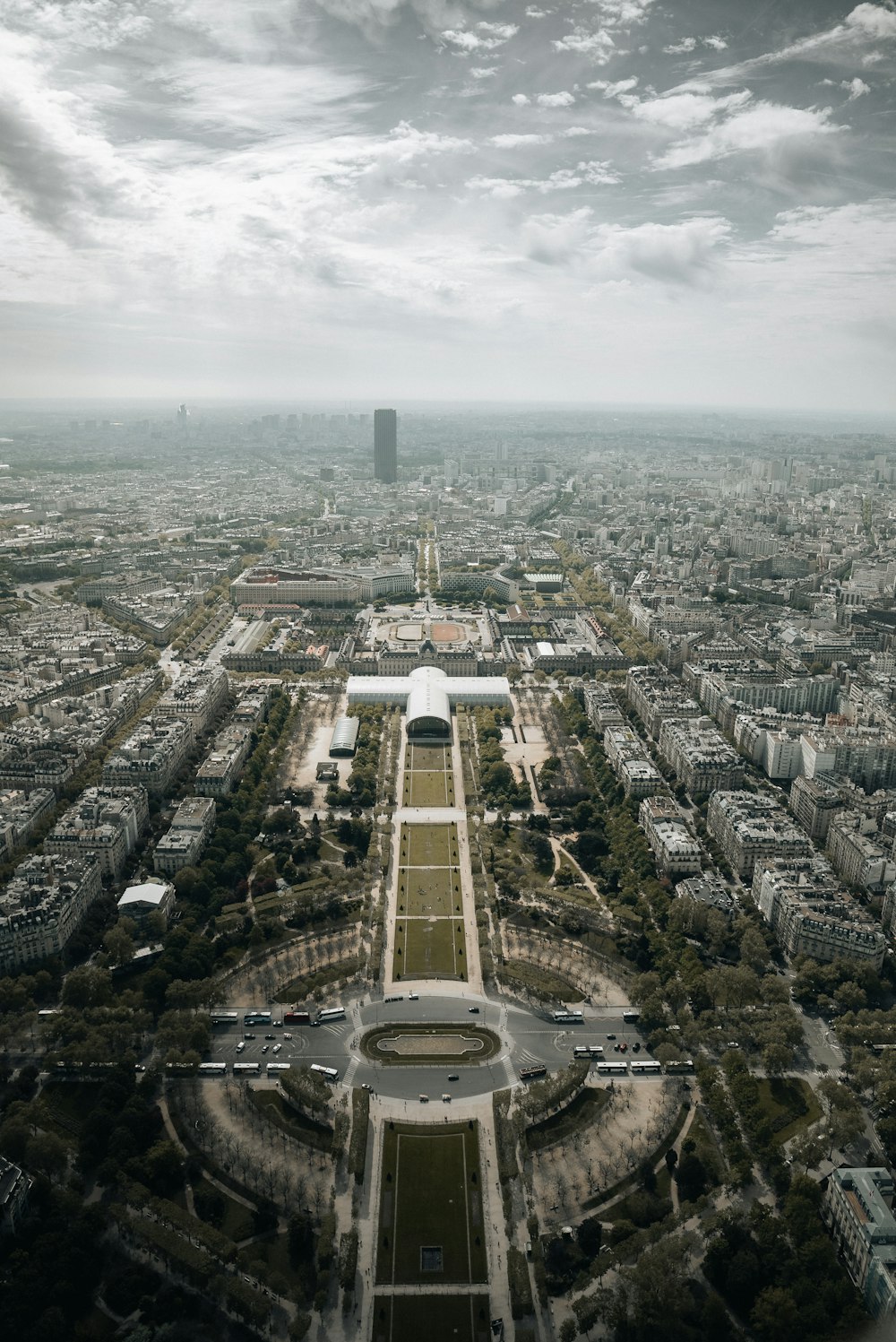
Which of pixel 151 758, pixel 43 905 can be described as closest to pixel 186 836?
pixel 151 758

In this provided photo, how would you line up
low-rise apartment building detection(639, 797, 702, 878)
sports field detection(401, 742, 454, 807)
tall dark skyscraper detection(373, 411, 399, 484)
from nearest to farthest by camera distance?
1. low-rise apartment building detection(639, 797, 702, 878)
2. sports field detection(401, 742, 454, 807)
3. tall dark skyscraper detection(373, 411, 399, 484)

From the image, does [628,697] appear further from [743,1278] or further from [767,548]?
[767,548]

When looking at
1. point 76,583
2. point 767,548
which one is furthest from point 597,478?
point 76,583

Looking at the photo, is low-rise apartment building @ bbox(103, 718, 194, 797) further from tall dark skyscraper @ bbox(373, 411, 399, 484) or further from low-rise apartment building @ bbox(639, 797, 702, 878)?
tall dark skyscraper @ bbox(373, 411, 399, 484)

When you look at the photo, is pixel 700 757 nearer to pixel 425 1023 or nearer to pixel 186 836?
pixel 425 1023

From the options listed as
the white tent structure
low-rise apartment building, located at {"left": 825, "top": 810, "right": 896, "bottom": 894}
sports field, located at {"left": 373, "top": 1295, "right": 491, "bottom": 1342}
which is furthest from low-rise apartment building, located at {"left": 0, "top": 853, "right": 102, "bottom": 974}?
low-rise apartment building, located at {"left": 825, "top": 810, "right": 896, "bottom": 894}

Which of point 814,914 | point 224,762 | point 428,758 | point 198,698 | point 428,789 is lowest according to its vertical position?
point 428,789
